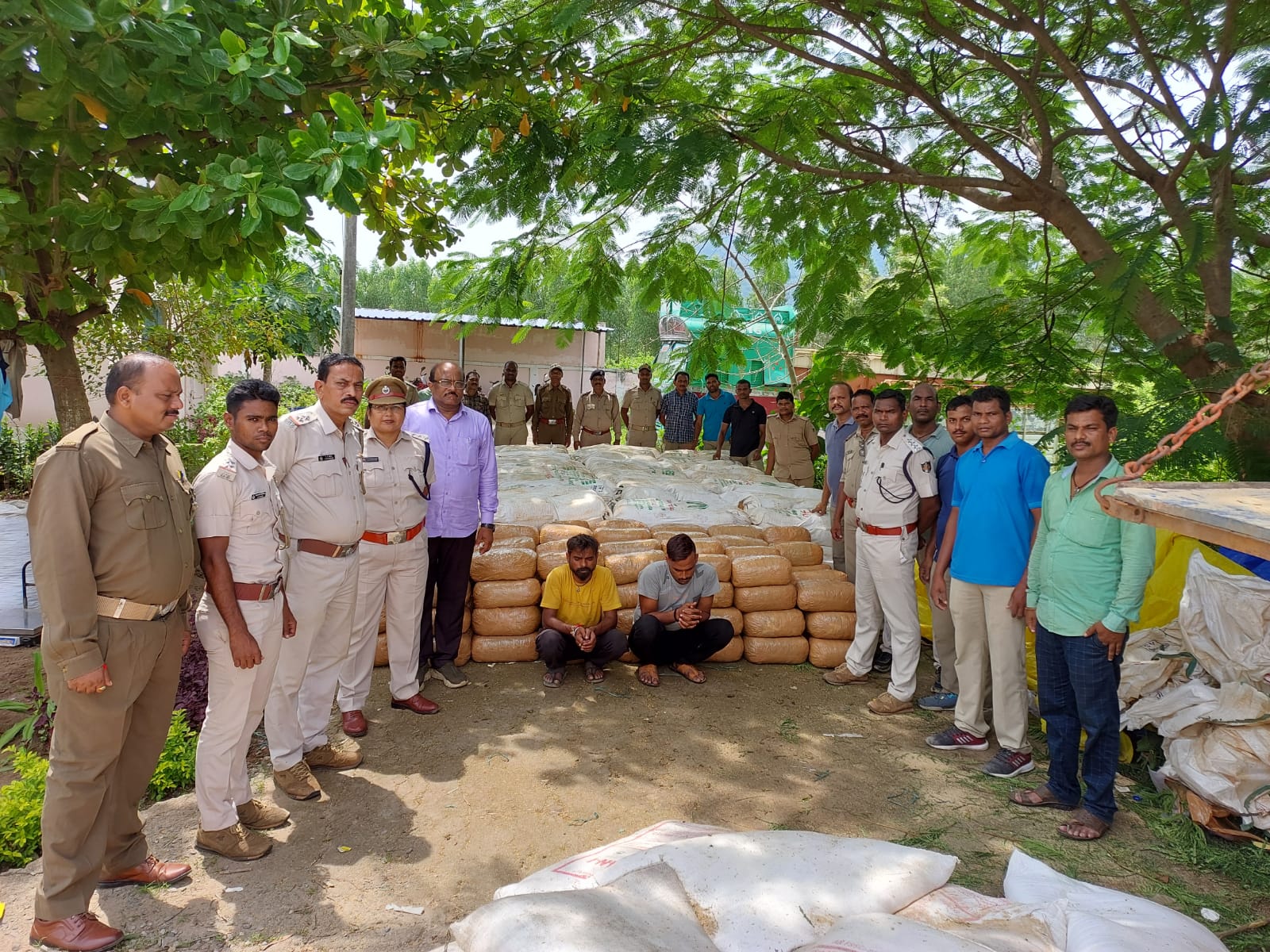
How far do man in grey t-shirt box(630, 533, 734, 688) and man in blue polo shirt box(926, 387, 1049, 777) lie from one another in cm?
155

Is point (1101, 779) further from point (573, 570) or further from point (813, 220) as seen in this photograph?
point (813, 220)

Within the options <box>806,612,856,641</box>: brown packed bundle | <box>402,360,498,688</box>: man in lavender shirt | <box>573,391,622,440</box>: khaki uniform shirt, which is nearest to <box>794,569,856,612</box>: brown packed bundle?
<box>806,612,856,641</box>: brown packed bundle

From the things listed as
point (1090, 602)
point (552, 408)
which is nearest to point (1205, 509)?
point (1090, 602)

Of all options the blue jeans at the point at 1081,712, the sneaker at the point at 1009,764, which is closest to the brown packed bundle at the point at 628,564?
the sneaker at the point at 1009,764

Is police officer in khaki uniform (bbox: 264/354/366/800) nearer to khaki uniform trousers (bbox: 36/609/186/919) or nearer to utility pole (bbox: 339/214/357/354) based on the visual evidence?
khaki uniform trousers (bbox: 36/609/186/919)

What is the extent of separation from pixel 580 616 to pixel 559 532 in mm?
931

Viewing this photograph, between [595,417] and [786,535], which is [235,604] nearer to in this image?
[786,535]

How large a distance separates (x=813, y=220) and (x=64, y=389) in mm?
5134

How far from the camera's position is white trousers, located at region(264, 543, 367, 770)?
360 cm

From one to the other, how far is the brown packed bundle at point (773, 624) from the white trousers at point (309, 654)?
108 inches

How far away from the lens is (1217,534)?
5.70ft

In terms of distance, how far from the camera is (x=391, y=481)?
4.29m

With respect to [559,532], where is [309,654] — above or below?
below

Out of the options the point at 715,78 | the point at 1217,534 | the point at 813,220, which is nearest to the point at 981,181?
the point at 813,220
